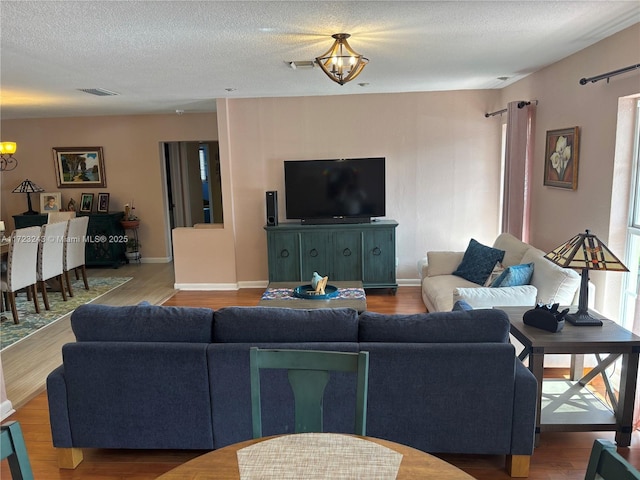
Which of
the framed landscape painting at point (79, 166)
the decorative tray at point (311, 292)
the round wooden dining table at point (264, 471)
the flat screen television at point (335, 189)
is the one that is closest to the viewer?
the round wooden dining table at point (264, 471)

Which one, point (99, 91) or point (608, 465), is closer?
point (608, 465)

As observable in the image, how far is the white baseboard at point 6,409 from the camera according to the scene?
312cm

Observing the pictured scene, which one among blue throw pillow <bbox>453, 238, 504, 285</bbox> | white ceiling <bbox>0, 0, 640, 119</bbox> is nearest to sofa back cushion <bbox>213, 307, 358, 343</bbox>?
white ceiling <bbox>0, 0, 640, 119</bbox>

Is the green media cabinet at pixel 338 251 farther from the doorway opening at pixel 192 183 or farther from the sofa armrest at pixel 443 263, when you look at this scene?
the doorway opening at pixel 192 183

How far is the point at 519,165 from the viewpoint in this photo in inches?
185

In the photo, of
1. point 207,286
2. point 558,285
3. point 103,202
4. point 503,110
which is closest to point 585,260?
point 558,285

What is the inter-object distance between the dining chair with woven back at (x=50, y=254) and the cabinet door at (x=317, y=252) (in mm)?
3011

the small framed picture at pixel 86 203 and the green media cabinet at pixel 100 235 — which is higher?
the small framed picture at pixel 86 203

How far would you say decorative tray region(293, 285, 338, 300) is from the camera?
4270mm

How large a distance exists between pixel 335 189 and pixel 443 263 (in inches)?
67.3

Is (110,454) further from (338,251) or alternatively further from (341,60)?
(338,251)

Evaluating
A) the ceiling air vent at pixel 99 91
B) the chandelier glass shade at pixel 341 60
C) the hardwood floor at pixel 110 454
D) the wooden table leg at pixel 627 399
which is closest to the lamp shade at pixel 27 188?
the ceiling air vent at pixel 99 91

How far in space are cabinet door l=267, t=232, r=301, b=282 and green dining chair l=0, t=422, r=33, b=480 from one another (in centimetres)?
468

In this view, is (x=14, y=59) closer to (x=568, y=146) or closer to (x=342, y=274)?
(x=342, y=274)
